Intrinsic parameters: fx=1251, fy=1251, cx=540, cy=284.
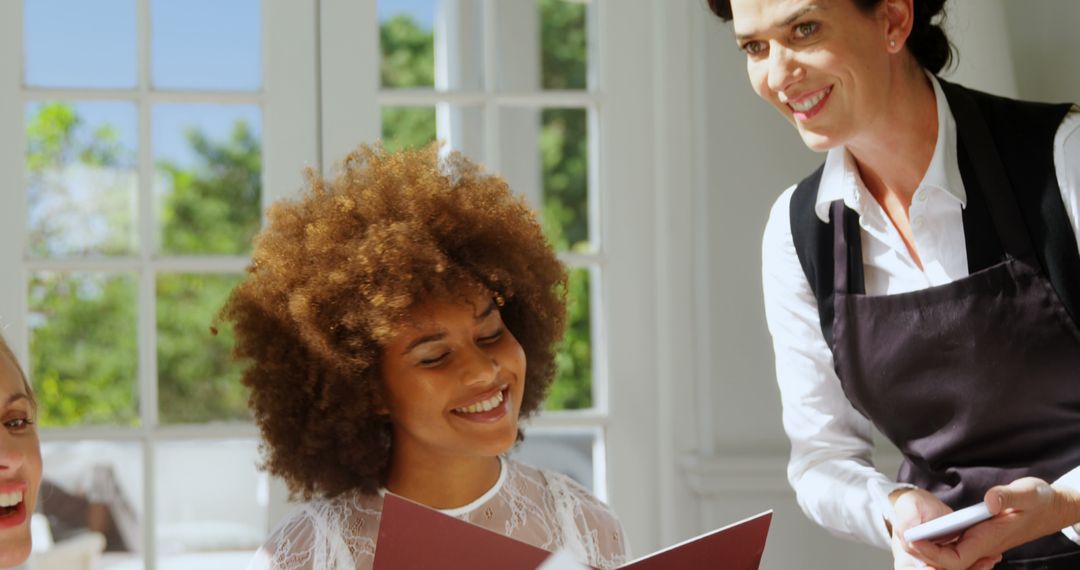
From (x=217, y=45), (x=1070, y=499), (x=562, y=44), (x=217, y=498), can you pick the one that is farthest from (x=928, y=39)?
(x=562, y=44)

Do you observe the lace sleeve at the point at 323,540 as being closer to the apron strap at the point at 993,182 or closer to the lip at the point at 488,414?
the lip at the point at 488,414

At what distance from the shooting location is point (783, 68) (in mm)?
1783

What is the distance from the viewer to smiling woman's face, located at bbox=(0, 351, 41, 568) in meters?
1.55

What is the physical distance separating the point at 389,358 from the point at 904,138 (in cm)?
84

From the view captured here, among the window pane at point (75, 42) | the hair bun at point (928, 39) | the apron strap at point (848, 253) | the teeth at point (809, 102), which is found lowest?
the apron strap at point (848, 253)

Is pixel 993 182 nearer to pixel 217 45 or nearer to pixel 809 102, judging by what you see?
pixel 809 102

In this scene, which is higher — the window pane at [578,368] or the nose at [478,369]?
the nose at [478,369]

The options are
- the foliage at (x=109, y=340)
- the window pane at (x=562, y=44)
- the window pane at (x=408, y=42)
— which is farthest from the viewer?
the window pane at (x=408, y=42)

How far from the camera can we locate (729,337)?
2742 millimetres

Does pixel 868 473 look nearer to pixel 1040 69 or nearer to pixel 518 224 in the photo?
pixel 518 224

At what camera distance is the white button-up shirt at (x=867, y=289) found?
1.84m

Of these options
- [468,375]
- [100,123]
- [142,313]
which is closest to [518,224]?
[468,375]

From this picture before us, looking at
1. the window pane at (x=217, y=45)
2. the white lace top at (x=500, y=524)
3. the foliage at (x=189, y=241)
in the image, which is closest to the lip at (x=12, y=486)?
the white lace top at (x=500, y=524)

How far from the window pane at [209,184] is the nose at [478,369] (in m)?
13.5
